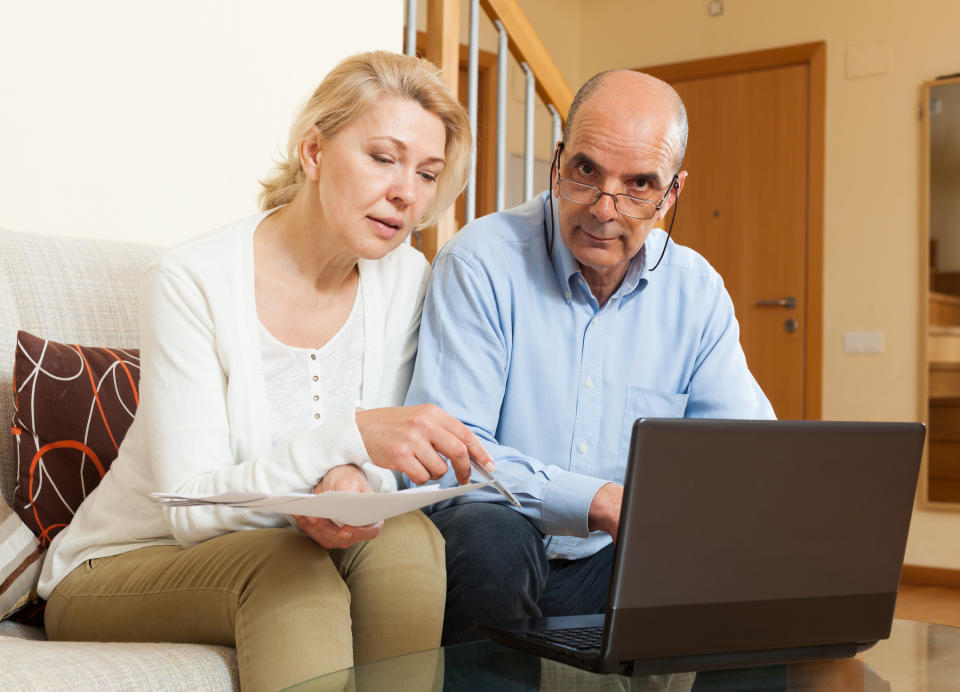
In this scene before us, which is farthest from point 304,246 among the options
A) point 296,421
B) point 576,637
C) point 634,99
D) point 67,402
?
point 576,637

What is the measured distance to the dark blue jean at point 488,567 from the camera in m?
1.10

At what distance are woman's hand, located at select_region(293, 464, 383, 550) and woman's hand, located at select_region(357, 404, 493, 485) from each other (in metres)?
0.03

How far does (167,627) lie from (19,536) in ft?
1.12

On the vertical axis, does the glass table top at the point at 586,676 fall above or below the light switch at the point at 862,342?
below

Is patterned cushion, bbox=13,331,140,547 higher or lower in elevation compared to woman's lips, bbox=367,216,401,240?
lower

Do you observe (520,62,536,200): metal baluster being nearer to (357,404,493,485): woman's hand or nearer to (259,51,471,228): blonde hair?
(259,51,471,228): blonde hair

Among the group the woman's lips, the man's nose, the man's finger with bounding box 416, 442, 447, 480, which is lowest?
the man's finger with bounding box 416, 442, 447, 480

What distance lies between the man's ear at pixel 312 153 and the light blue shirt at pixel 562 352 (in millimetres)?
244

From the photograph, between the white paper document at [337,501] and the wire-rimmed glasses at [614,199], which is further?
the wire-rimmed glasses at [614,199]

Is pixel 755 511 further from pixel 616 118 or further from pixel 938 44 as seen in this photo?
pixel 938 44

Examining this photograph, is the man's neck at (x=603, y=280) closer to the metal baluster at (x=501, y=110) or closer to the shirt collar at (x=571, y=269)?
the shirt collar at (x=571, y=269)

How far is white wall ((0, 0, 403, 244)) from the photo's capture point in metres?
1.70

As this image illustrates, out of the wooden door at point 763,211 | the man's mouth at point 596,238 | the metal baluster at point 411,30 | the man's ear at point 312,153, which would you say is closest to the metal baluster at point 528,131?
the metal baluster at point 411,30

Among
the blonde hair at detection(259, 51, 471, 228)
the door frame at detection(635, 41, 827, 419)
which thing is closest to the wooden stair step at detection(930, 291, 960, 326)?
the door frame at detection(635, 41, 827, 419)
